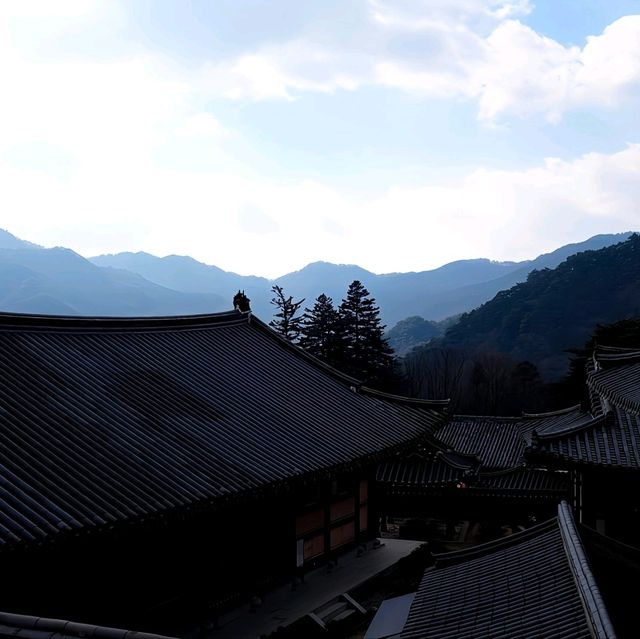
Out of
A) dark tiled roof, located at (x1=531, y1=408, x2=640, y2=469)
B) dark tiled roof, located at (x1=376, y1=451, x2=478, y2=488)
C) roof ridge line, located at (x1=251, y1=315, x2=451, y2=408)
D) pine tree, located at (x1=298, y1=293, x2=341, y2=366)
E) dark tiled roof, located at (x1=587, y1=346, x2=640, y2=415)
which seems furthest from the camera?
pine tree, located at (x1=298, y1=293, x2=341, y2=366)

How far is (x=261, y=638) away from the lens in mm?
12844

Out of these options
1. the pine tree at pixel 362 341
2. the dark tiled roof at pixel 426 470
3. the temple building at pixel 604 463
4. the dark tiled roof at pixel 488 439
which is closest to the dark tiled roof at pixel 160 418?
the temple building at pixel 604 463

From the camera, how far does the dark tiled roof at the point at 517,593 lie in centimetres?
700

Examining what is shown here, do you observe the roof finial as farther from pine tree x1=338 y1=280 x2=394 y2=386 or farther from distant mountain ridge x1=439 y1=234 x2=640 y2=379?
distant mountain ridge x1=439 y1=234 x2=640 y2=379

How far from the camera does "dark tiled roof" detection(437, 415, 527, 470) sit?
2927 centimetres

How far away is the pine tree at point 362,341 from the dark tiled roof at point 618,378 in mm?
34672

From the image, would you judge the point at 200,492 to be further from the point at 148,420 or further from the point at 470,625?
the point at 470,625

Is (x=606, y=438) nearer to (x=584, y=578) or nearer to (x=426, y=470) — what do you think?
(x=584, y=578)

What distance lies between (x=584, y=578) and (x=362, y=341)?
164 feet

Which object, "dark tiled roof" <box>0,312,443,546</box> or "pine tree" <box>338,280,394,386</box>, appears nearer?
"dark tiled roof" <box>0,312,443,546</box>

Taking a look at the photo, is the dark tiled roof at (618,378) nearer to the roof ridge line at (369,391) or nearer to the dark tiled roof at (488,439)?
the roof ridge line at (369,391)

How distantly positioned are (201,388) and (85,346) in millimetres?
2923

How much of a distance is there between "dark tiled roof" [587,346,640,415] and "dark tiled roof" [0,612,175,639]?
42.5ft

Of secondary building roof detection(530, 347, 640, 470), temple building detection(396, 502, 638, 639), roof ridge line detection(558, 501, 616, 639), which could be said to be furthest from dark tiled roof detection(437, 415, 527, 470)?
roof ridge line detection(558, 501, 616, 639)
